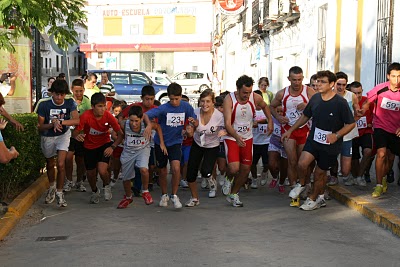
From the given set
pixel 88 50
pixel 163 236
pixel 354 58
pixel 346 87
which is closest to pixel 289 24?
pixel 354 58

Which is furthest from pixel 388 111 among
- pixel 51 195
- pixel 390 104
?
pixel 51 195

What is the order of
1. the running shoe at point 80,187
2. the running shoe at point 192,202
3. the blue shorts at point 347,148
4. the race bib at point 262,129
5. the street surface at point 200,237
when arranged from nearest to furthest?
1. the street surface at point 200,237
2. the running shoe at point 192,202
3. the blue shorts at point 347,148
4. the running shoe at point 80,187
5. the race bib at point 262,129

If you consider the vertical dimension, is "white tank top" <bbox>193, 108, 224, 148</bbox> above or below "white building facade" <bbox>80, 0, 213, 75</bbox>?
below

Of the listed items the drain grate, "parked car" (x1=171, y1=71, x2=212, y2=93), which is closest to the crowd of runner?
the drain grate

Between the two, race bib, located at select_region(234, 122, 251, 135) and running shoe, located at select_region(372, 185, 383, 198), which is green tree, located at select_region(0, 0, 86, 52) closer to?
race bib, located at select_region(234, 122, 251, 135)

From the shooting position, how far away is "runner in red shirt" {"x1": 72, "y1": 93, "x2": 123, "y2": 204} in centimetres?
1023

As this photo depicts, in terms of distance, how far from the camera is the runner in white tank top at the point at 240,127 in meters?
9.98

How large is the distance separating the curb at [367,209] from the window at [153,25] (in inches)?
2002

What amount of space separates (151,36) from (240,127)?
5172cm

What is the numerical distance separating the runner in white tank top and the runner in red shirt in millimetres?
1568

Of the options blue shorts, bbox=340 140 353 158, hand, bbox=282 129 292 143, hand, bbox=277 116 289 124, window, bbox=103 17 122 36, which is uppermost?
window, bbox=103 17 122 36

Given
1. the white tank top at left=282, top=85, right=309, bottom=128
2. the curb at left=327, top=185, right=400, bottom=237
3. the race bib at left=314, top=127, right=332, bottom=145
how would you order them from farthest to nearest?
1. the white tank top at left=282, top=85, right=309, bottom=128
2. the race bib at left=314, top=127, right=332, bottom=145
3. the curb at left=327, top=185, right=400, bottom=237

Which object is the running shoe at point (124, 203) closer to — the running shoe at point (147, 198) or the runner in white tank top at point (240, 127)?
the running shoe at point (147, 198)

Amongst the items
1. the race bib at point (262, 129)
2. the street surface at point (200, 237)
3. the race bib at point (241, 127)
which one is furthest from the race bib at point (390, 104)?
the race bib at point (262, 129)
